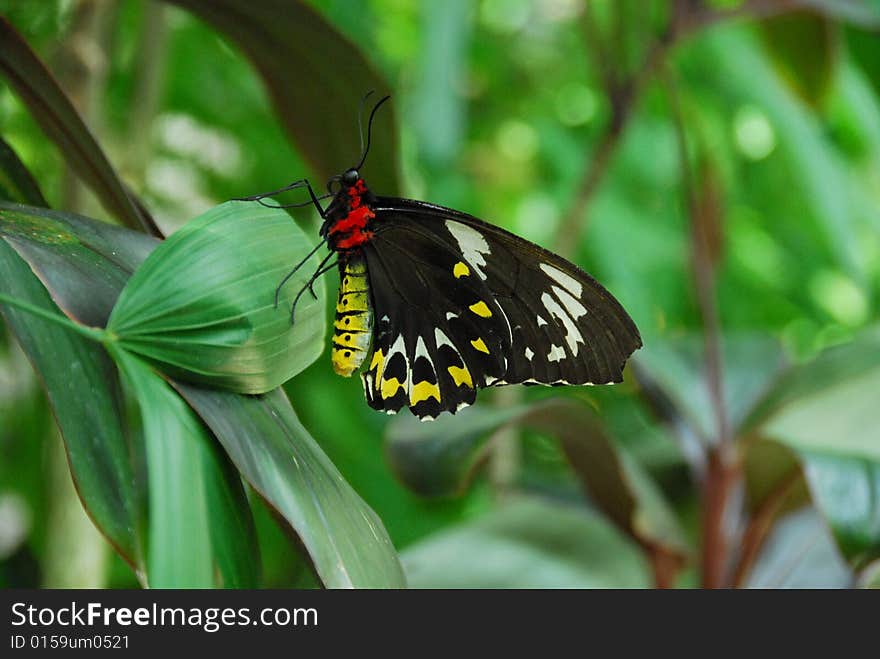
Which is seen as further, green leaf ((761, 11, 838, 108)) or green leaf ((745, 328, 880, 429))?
green leaf ((761, 11, 838, 108))

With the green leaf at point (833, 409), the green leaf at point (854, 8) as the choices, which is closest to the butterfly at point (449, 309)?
the green leaf at point (833, 409)

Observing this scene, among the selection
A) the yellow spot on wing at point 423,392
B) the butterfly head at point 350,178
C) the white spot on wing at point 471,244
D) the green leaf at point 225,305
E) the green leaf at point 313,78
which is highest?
the green leaf at point 313,78

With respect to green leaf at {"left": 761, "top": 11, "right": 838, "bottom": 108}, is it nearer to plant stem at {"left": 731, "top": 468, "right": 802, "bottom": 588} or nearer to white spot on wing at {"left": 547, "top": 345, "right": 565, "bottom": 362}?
plant stem at {"left": 731, "top": 468, "right": 802, "bottom": 588}

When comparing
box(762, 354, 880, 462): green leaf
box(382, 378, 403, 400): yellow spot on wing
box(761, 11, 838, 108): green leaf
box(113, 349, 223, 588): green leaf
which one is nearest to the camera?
box(113, 349, 223, 588): green leaf

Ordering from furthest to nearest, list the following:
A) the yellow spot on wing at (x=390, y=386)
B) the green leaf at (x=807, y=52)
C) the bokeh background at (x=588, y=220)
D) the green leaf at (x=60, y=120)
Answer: the green leaf at (x=807, y=52)
the bokeh background at (x=588, y=220)
the yellow spot on wing at (x=390, y=386)
the green leaf at (x=60, y=120)

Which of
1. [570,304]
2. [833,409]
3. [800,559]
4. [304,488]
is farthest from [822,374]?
[304,488]

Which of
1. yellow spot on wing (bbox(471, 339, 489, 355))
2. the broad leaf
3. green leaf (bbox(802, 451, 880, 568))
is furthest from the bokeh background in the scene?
the broad leaf

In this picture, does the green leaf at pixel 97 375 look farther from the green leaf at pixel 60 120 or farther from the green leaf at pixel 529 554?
the green leaf at pixel 529 554
